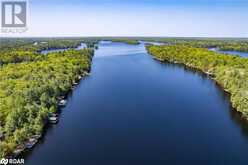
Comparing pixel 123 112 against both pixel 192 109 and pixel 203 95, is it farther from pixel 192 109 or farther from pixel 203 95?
pixel 203 95

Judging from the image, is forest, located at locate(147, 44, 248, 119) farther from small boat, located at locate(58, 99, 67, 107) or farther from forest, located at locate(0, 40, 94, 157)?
forest, located at locate(0, 40, 94, 157)

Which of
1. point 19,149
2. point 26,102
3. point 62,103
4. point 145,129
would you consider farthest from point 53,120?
point 145,129

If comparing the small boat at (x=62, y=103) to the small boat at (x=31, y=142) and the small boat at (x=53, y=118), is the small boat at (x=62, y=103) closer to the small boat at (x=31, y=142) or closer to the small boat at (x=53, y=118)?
the small boat at (x=53, y=118)

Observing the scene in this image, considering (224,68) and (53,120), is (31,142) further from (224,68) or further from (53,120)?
(224,68)

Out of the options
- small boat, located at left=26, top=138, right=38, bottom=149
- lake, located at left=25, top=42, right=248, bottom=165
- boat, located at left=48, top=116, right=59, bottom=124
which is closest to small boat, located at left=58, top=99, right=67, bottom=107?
lake, located at left=25, top=42, right=248, bottom=165

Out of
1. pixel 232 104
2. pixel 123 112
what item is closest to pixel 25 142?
pixel 123 112

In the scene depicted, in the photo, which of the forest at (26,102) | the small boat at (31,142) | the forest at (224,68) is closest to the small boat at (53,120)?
the forest at (26,102)
